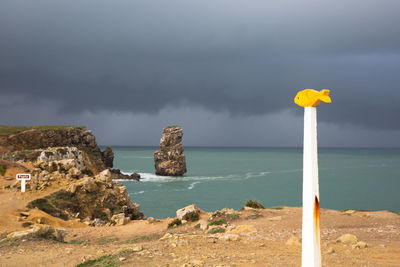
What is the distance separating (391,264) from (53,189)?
20.8m

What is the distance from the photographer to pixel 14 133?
49062 millimetres

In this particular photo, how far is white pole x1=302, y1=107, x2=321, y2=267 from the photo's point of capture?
13.8 feet

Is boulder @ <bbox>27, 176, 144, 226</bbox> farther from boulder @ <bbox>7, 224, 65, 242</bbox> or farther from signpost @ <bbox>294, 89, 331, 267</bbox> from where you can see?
signpost @ <bbox>294, 89, 331, 267</bbox>

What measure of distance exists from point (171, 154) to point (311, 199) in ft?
229

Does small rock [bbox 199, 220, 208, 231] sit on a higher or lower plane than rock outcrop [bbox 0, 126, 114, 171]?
lower

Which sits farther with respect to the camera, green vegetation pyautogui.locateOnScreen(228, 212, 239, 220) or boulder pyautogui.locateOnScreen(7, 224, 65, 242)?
green vegetation pyautogui.locateOnScreen(228, 212, 239, 220)

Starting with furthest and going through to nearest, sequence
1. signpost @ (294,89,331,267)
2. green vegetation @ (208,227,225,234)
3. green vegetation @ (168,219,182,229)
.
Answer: green vegetation @ (168,219,182,229)
green vegetation @ (208,227,225,234)
signpost @ (294,89,331,267)

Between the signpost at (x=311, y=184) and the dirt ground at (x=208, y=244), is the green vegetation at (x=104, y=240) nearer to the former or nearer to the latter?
the dirt ground at (x=208, y=244)

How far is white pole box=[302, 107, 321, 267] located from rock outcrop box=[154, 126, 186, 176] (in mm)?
67977

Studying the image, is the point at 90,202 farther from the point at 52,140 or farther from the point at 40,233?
the point at 52,140

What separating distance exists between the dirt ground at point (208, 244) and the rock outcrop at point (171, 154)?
54.0 meters

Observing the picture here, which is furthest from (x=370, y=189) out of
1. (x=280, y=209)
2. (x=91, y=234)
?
(x=91, y=234)

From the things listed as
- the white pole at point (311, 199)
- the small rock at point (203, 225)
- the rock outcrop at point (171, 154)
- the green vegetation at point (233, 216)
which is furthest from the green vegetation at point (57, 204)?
the rock outcrop at point (171, 154)

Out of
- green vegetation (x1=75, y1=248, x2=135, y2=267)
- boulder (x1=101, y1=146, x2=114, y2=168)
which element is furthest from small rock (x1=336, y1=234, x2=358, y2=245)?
boulder (x1=101, y1=146, x2=114, y2=168)
